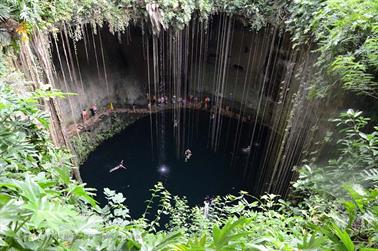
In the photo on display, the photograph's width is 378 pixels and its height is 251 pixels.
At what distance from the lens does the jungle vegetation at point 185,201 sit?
36.8 inches

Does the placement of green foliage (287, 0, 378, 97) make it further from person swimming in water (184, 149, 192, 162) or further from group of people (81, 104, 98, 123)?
group of people (81, 104, 98, 123)

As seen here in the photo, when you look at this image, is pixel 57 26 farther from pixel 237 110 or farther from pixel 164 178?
pixel 237 110

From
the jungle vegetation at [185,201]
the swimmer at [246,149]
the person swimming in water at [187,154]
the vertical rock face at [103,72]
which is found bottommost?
the swimmer at [246,149]

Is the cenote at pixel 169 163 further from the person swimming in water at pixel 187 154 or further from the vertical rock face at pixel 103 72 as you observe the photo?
the vertical rock face at pixel 103 72

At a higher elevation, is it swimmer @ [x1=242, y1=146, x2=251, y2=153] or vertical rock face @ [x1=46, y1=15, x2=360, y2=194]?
vertical rock face @ [x1=46, y1=15, x2=360, y2=194]

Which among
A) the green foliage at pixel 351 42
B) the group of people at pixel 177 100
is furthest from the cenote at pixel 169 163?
the green foliage at pixel 351 42

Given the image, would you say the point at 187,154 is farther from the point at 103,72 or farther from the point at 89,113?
the point at 103,72

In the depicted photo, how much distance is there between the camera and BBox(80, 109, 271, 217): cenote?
16.4ft

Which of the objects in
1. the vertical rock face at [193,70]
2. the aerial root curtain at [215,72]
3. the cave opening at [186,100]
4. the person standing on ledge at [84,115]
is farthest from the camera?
the person standing on ledge at [84,115]

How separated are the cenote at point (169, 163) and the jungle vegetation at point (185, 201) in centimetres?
65

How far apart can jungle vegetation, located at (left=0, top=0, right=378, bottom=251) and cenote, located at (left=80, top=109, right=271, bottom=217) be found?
2.14 ft

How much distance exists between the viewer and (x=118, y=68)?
7.59 m

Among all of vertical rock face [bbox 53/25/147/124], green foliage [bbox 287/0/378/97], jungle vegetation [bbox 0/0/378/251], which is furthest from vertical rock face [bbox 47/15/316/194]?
green foliage [bbox 287/0/378/97]

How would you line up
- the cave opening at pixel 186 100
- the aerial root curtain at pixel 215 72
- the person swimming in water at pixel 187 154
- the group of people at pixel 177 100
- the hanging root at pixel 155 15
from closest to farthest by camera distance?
the hanging root at pixel 155 15
the cave opening at pixel 186 100
the aerial root curtain at pixel 215 72
the person swimming in water at pixel 187 154
the group of people at pixel 177 100
